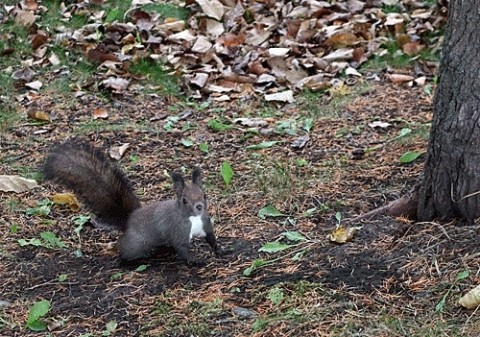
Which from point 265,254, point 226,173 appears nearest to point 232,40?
point 226,173

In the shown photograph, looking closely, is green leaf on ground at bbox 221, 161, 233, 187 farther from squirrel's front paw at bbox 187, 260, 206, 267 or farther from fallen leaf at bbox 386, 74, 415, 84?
fallen leaf at bbox 386, 74, 415, 84

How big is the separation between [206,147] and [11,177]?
115 centimetres

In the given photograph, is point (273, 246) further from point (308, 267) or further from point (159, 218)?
point (159, 218)

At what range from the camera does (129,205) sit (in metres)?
4.11

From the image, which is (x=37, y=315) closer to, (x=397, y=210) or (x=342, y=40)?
(x=397, y=210)

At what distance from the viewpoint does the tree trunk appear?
132 inches

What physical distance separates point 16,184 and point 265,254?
5.70 feet

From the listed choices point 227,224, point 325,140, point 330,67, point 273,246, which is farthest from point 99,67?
point 273,246

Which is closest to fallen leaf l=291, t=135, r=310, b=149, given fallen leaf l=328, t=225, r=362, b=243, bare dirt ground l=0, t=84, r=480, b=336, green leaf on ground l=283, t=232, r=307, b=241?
bare dirt ground l=0, t=84, r=480, b=336

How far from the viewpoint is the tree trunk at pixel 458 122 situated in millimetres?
3346

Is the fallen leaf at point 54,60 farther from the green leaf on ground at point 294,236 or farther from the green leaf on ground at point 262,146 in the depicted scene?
the green leaf on ground at point 294,236

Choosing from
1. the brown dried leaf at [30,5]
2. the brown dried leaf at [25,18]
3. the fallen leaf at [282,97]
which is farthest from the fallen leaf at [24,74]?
the fallen leaf at [282,97]

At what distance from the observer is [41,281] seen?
3803 millimetres

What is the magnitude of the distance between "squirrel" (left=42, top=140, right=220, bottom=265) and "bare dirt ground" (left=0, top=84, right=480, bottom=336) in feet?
0.35
